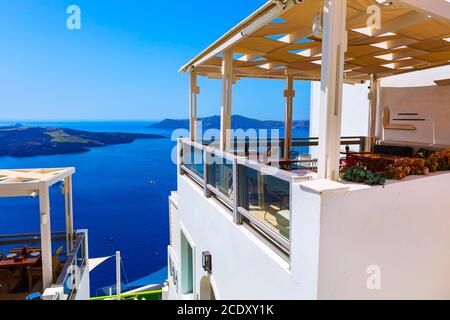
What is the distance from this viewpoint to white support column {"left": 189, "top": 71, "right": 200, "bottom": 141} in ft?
24.1

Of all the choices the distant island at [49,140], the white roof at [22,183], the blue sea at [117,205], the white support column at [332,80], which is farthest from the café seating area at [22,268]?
the distant island at [49,140]

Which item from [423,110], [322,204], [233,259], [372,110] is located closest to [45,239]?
[233,259]

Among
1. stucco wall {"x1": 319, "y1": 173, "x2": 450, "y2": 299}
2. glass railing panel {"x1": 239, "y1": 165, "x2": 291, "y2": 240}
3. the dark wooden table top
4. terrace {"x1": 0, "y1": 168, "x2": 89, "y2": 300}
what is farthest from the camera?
the dark wooden table top

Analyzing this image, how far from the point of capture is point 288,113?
27.0ft

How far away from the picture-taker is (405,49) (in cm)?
592

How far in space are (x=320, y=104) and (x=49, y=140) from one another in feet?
105

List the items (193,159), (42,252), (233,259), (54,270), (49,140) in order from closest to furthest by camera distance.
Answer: (233,259) < (193,159) < (42,252) < (54,270) < (49,140)

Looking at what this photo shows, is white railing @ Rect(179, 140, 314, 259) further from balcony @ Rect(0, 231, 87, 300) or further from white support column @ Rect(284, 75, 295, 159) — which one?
balcony @ Rect(0, 231, 87, 300)

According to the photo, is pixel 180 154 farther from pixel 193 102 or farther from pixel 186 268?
pixel 186 268

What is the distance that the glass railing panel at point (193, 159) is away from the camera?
18.8ft

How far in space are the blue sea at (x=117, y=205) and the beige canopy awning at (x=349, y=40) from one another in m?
6.07

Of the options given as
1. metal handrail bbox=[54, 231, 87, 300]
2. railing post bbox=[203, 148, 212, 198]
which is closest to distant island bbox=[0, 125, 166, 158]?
metal handrail bbox=[54, 231, 87, 300]

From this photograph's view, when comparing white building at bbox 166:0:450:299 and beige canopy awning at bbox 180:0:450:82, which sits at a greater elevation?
beige canopy awning at bbox 180:0:450:82

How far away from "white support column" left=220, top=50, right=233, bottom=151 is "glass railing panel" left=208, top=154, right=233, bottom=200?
0.41 metres
